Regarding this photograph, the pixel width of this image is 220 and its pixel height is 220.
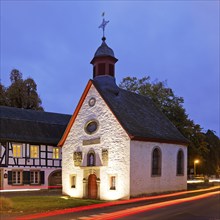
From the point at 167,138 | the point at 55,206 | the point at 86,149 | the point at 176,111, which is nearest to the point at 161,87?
the point at 176,111

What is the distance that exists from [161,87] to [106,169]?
15598mm

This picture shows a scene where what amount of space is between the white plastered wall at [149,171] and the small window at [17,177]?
48.7 ft

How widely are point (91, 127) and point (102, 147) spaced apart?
85.3 inches

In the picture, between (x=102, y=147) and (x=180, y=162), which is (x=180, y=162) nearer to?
(x=180, y=162)

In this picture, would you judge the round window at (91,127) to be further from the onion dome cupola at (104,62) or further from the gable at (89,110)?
the onion dome cupola at (104,62)

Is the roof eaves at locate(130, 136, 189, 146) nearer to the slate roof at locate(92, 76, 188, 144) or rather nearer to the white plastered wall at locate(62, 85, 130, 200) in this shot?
the slate roof at locate(92, 76, 188, 144)

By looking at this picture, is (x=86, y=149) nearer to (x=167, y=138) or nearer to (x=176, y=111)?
(x=167, y=138)

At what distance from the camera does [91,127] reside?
2814cm

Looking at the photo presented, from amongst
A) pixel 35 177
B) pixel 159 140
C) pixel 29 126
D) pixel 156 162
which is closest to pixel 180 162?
pixel 156 162

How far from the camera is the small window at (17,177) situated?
34.8 metres

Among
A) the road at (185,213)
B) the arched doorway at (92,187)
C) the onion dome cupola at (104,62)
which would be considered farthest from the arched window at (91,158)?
the road at (185,213)

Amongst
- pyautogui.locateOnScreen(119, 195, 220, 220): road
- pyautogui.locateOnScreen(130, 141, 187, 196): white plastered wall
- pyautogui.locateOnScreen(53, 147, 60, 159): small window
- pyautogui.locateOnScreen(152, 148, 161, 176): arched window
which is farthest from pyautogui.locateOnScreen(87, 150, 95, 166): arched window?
pyautogui.locateOnScreen(53, 147, 60, 159): small window

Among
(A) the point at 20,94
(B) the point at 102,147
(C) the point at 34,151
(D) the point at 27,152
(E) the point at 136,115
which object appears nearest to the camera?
(B) the point at 102,147

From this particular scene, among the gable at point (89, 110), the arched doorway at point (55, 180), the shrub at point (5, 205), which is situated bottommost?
the arched doorway at point (55, 180)
